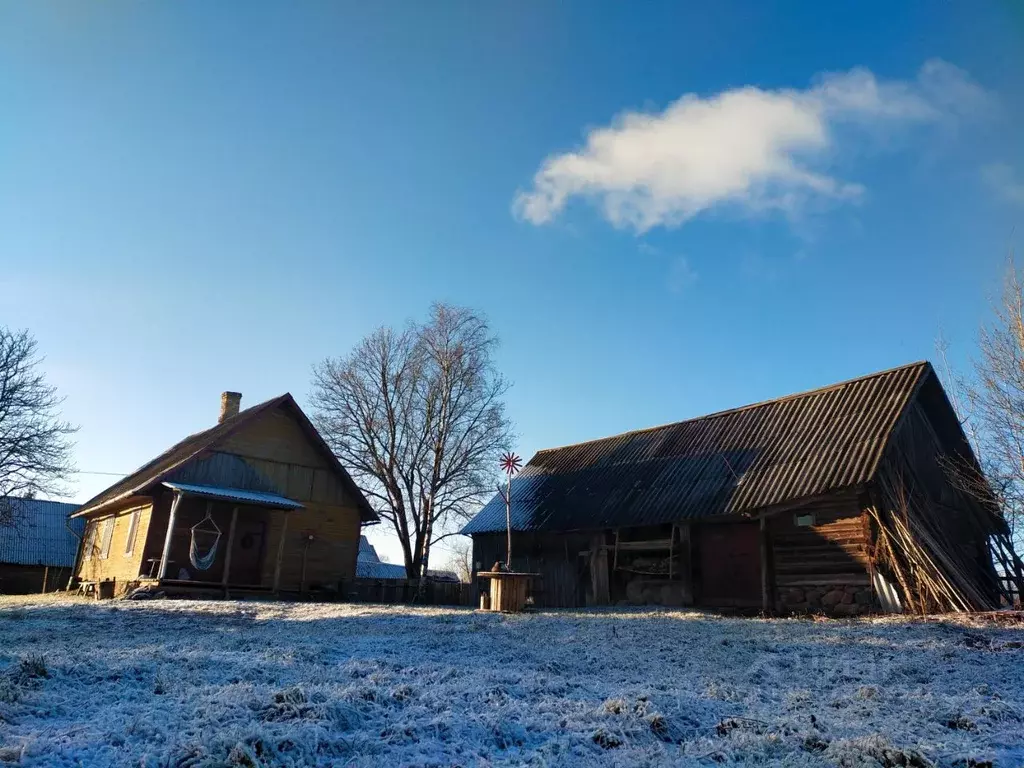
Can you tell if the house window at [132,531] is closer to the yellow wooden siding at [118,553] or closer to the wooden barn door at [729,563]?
the yellow wooden siding at [118,553]

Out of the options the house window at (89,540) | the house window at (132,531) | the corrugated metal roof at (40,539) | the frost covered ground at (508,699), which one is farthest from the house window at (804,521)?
the corrugated metal roof at (40,539)

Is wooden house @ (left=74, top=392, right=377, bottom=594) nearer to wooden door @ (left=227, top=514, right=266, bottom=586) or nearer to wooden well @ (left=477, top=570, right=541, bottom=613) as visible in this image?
wooden door @ (left=227, top=514, right=266, bottom=586)

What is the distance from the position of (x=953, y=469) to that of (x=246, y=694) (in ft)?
63.6

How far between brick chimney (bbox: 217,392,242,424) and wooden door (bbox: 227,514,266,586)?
7737 millimetres

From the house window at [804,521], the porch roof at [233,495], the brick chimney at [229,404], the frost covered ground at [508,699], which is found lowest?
the frost covered ground at [508,699]

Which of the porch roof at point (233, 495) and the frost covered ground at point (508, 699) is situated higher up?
the porch roof at point (233, 495)

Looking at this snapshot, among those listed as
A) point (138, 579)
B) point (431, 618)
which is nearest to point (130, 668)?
point (431, 618)

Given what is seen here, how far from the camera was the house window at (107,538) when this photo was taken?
2305cm

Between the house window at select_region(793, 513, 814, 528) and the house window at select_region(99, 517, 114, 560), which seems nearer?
the house window at select_region(793, 513, 814, 528)

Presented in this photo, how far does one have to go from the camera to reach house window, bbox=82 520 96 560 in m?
25.4

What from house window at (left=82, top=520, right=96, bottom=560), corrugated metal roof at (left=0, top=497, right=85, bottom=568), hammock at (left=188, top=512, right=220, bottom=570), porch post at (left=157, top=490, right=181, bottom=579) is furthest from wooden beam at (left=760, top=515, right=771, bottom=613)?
corrugated metal roof at (left=0, top=497, right=85, bottom=568)

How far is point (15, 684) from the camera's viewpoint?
5402mm

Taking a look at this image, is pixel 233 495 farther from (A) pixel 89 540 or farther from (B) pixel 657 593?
(B) pixel 657 593

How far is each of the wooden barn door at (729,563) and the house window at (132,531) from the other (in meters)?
16.7
